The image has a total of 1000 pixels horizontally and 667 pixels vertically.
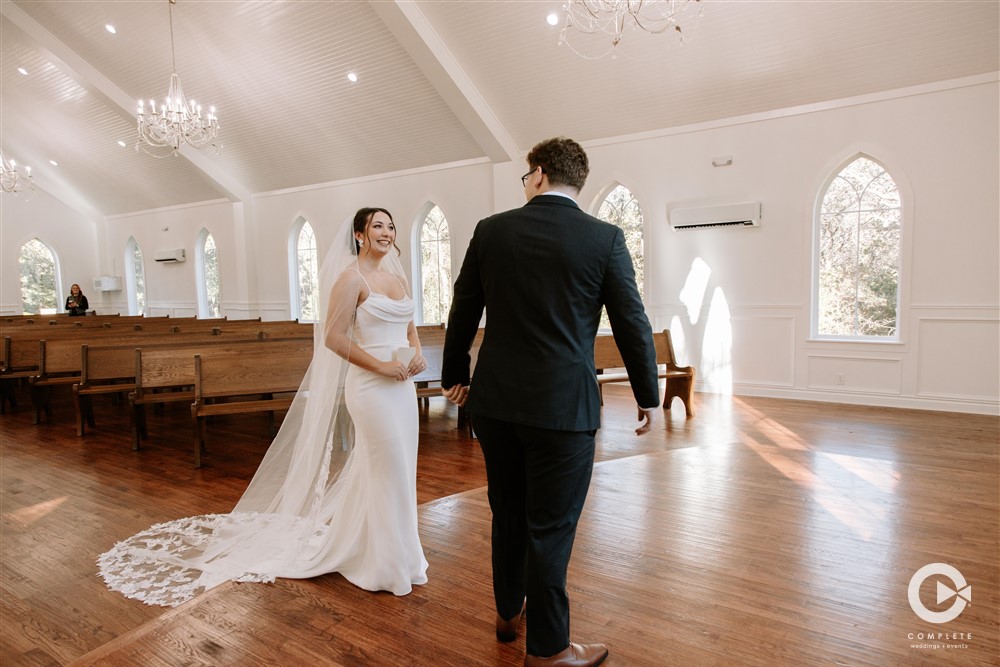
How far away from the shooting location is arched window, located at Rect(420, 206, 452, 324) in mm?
10797

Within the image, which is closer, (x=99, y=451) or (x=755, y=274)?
(x=99, y=451)

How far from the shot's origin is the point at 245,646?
212 centimetres

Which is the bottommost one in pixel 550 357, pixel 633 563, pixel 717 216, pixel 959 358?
pixel 633 563

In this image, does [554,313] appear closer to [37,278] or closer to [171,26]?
[171,26]

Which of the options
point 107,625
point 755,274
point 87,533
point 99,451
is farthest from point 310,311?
point 107,625

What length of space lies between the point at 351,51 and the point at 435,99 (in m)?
1.29

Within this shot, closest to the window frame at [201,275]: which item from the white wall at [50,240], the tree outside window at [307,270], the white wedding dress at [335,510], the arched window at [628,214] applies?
the tree outside window at [307,270]

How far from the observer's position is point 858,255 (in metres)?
6.93

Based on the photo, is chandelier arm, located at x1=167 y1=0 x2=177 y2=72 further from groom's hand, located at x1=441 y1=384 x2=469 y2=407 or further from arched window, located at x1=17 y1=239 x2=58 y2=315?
arched window, located at x1=17 y1=239 x2=58 y2=315

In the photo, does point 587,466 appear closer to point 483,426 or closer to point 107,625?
point 483,426

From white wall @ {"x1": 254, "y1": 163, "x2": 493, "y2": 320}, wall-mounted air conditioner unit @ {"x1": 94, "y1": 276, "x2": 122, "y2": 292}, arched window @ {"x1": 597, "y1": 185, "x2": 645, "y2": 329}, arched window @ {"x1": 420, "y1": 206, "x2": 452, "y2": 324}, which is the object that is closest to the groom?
Answer: arched window @ {"x1": 597, "y1": 185, "x2": 645, "y2": 329}

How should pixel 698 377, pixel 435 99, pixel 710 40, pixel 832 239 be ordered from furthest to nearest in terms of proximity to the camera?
1. pixel 435 99
2. pixel 698 377
3. pixel 832 239
4. pixel 710 40

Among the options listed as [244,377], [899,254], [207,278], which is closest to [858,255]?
[899,254]

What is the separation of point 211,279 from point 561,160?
48.4 ft
